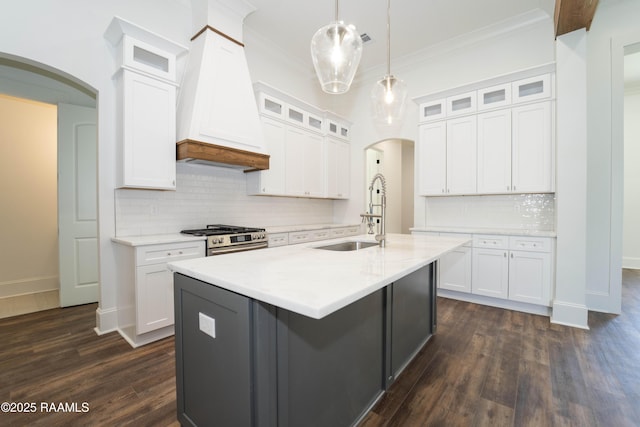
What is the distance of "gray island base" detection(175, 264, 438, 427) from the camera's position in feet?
3.60

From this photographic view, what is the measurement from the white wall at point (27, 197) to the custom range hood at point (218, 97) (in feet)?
7.96

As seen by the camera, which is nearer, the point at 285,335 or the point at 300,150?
the point at 285,335

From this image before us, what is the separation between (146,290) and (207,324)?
5.07 ft

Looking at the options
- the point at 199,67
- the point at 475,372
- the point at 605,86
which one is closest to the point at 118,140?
the point at 199,67

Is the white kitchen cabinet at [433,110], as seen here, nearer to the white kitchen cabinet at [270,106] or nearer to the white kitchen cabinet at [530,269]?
the white kitchen cabinet at [530,269]

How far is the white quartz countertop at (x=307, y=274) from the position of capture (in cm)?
93

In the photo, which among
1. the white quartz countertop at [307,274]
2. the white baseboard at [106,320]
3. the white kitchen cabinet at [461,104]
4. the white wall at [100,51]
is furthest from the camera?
the white kitchen cabinet at [461,104]

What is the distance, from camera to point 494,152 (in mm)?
3602

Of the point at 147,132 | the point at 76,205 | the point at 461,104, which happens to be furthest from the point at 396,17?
the point at 76,205

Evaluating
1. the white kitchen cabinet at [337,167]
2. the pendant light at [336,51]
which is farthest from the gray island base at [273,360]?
the white kitchen cabinet at [337,167]

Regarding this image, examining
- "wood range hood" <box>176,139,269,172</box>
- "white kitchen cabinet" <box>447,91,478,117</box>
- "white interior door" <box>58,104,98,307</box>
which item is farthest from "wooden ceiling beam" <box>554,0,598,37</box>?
"white interior door" <box>58,104,98,307</box>

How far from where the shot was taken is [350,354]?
1.51 m

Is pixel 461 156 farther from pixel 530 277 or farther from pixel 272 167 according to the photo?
pixel 272 167

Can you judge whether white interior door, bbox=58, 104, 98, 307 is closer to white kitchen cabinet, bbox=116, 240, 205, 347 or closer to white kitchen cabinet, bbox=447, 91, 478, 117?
white kitchen cabinet, bbox=116, 240, 205, 347
